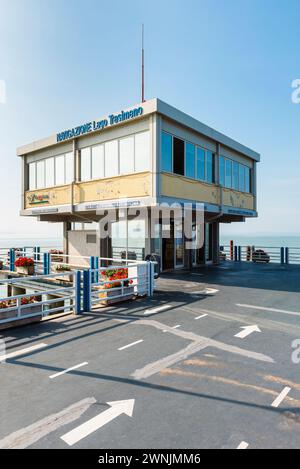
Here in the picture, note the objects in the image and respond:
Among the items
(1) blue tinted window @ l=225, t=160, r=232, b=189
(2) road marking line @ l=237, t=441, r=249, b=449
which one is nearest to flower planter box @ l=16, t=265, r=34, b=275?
(1) blue tinted window @ l=225, t=160, r=232, b=189

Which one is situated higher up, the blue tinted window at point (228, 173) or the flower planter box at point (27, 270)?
the blue tinted window at point (228, 173)

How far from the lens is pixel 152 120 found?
14.2 metres

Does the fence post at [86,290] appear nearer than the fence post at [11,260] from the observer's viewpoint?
Yes

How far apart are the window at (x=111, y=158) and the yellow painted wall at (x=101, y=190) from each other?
40 cm

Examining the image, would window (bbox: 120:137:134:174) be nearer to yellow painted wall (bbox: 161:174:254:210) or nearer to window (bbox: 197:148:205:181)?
yellow painted wall (bbox: 161:174:254:210)

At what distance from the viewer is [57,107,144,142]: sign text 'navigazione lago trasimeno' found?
1475cm

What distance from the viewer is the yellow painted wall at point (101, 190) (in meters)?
14.8

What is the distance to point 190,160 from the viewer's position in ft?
55.6

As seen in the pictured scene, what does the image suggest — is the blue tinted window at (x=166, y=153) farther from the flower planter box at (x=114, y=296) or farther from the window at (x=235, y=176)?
the window at (x=235, y=176)

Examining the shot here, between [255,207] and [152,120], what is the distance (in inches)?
515

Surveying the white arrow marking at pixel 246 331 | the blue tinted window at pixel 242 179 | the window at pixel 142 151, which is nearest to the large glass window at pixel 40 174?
the window at pixel 142 151

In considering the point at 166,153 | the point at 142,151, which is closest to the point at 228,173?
the point at 166,153

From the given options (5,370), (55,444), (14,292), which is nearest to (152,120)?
(5,370)
